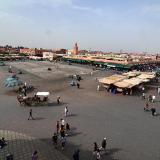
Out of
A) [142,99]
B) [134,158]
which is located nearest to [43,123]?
[134,158]

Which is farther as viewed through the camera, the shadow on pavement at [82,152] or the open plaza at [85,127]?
the open plaza at [85,127]

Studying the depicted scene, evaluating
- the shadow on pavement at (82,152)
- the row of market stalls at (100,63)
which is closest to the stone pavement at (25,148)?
the shadow on pavement at (82,152)

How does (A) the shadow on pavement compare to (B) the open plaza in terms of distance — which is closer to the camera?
(A) the shadow on pavement

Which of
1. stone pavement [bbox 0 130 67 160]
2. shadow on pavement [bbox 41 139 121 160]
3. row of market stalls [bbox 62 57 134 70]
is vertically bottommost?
shadow on pavement [bbox 41 139 121 160]

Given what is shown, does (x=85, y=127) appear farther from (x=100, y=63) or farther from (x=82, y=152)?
(x=100, y=63)

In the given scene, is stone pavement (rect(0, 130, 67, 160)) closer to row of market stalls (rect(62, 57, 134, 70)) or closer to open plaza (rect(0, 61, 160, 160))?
open plaza (rect(0, 61, 160, 160))

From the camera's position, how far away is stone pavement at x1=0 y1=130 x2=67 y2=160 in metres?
15.6

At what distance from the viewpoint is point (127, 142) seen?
18.2 metres

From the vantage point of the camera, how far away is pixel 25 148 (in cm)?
1662

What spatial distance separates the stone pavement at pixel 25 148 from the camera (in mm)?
15618

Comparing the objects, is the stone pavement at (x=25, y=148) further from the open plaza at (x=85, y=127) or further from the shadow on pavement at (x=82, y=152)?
the shadow on pavement at (x=82, y=152)

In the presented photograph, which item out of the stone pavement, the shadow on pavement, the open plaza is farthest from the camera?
the open plaza

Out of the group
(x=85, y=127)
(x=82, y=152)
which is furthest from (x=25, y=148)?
(x=85, y=127)

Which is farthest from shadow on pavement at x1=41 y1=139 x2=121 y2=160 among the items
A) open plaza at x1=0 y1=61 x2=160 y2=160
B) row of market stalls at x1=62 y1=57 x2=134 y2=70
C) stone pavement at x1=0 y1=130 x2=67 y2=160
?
row of market stalls at x1=62 y1=57 x2=134 y2=70
